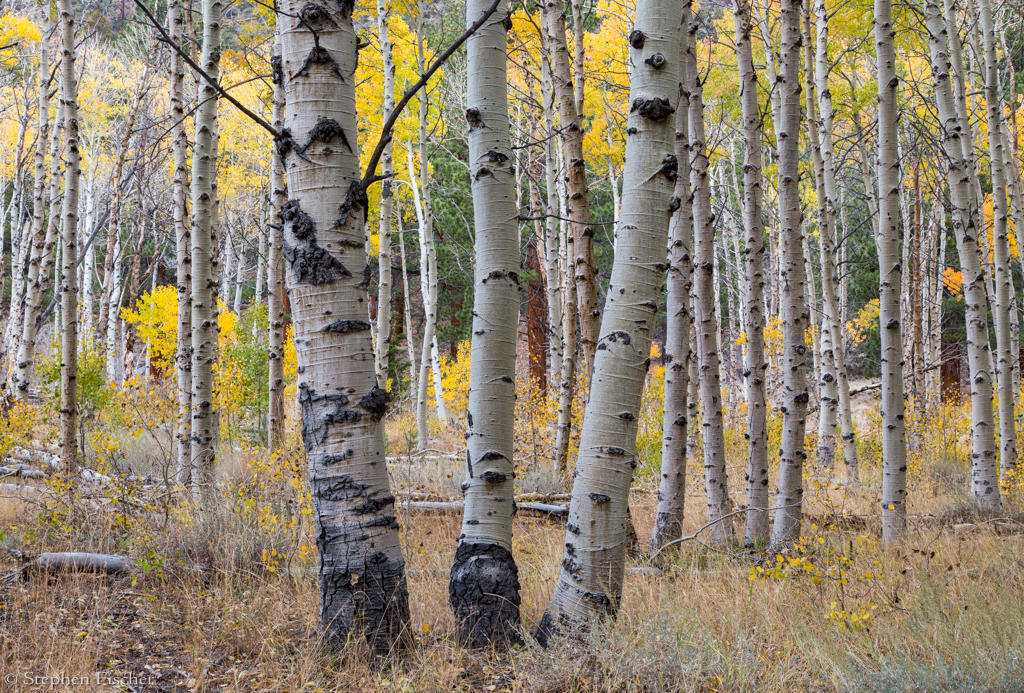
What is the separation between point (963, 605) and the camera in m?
3.22

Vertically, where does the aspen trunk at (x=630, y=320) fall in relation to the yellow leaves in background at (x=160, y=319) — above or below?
below

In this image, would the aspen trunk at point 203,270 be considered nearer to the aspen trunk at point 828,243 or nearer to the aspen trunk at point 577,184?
the aspen trunk at point 577,184

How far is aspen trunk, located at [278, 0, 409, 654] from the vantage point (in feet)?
8.87

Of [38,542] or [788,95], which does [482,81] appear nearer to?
[788,95]

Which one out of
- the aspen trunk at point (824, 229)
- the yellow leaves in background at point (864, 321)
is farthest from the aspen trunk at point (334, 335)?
the yellow leaves in background at point (864, 321)

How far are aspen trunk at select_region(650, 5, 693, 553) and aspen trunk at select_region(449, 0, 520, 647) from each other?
6.65ft

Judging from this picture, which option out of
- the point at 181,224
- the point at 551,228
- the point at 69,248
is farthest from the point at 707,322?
the point at 69,248

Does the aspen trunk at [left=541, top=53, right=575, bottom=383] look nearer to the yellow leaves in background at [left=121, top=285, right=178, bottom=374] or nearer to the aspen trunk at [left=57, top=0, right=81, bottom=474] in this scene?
the aspen trunk at [left=57, top=0, right=81, bottom=474]

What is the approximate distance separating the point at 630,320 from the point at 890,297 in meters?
3.26

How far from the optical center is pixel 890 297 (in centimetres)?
512

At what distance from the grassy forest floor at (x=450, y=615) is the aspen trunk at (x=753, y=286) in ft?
1.48

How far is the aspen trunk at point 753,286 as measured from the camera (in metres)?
5.12

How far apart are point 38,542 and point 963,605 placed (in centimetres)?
530

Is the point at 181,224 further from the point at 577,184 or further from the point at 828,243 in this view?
the point at 828,243
